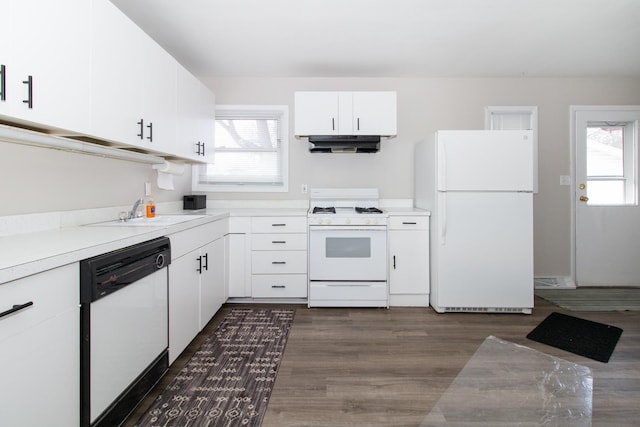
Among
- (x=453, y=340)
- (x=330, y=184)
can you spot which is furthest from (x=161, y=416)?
(x=330, y=184)

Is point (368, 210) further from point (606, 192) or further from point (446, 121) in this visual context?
point (606, 192)

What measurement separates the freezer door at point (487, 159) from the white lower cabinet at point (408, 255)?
522mm

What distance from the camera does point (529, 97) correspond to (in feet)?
12.2

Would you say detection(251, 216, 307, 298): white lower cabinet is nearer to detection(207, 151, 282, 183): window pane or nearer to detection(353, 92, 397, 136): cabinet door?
detection(207, 151, 282, 183): window pane

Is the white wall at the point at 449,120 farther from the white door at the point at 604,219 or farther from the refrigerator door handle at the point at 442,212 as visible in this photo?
the refrigerator door handle at the point at 442,212

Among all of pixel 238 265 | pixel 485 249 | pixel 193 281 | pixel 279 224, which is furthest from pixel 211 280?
pixel 485 249

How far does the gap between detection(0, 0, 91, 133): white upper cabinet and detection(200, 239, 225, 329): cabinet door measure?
1.30 metres

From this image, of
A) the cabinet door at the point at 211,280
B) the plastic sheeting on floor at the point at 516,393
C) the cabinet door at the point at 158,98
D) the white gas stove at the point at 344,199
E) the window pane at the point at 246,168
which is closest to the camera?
the plastic sheeting on floor at the point at 516,393

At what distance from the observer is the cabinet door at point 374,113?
3242 millimetres

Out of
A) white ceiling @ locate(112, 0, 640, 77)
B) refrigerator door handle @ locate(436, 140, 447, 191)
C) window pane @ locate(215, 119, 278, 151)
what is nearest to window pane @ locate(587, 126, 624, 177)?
white ceiling @ locate(112, 0, 640, 77)

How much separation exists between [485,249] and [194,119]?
2885 mm

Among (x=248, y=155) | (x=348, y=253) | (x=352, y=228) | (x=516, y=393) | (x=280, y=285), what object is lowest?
(x=516, y=393)

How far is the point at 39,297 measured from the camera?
3.46ft

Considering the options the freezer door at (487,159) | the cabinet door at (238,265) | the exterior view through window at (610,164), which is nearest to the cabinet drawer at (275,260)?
the cabinet door at (238,265)
